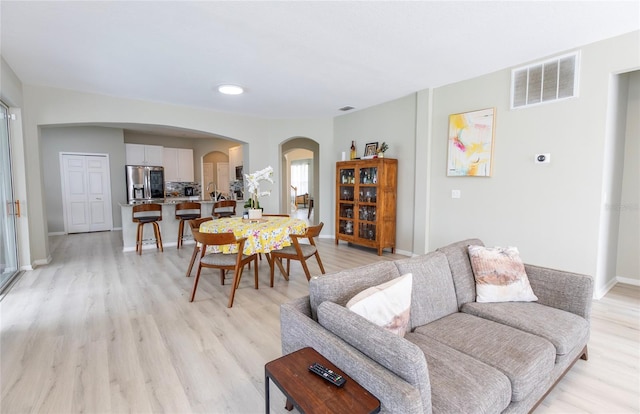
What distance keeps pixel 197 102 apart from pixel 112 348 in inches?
164

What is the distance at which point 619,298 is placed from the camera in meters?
3.25

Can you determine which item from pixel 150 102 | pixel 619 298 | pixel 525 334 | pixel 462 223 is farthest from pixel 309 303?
pixel 150 102

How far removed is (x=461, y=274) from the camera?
2.19 metres

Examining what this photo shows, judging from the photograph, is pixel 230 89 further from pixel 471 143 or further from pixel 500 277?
pixel 500 277

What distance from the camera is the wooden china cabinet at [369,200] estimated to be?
504 centimetres

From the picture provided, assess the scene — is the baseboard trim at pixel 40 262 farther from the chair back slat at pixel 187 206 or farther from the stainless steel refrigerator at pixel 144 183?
the stainless steel refrigerator at pixel 144 183

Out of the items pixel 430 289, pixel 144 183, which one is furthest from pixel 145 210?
pixel 430 289

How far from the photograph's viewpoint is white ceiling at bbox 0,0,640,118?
2.45 metres

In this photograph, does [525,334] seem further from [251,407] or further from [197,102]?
[197,102]

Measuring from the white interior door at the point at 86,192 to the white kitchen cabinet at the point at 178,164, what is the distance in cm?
150

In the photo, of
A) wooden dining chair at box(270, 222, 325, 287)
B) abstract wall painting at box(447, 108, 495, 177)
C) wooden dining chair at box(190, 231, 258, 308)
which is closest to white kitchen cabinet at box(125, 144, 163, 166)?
A: wooden dining chair at box(190, 231, 258, 308)

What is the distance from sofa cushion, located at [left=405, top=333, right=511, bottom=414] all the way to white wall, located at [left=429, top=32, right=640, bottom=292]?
8.92 feet

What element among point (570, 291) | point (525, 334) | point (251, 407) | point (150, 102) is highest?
point (150, 102)

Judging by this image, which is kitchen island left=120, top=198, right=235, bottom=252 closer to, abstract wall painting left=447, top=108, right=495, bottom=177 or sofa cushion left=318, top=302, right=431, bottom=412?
abstract wall painting left=447, top=108, right=495, bottom=177
